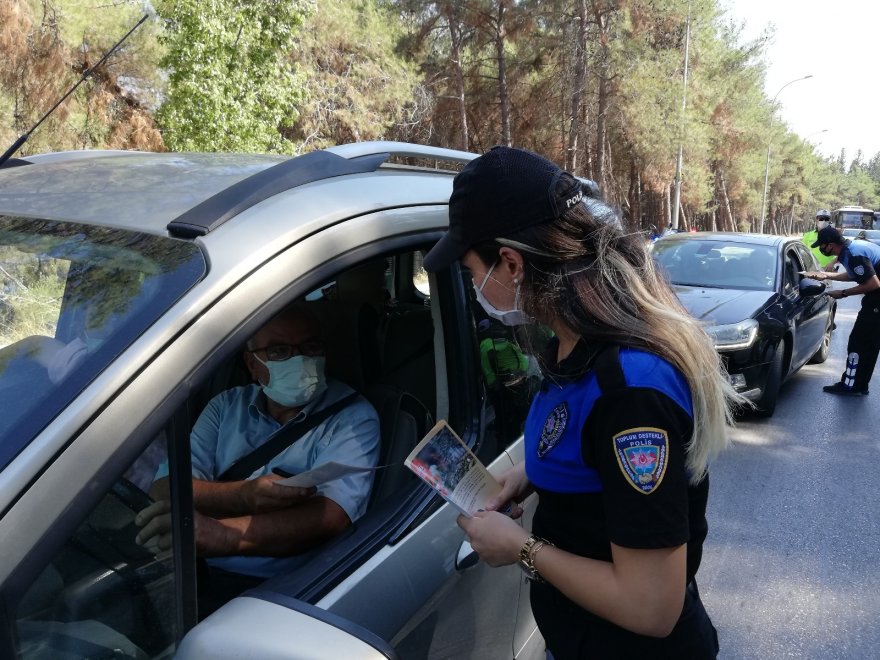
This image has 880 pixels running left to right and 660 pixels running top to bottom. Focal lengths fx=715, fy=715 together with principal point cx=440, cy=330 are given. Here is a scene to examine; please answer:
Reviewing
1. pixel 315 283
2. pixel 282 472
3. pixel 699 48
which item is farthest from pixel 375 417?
pixel 699 48

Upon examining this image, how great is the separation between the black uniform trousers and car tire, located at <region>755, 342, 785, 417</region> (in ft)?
3.96

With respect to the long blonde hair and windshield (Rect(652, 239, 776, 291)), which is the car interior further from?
windshield (Rect(652, 239, 776, 291))

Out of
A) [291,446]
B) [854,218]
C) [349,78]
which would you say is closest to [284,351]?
[291,446]

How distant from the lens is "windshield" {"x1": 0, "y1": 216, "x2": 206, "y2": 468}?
1.08m

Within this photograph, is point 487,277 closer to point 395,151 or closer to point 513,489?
point 513,489

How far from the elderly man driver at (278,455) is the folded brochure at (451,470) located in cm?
41

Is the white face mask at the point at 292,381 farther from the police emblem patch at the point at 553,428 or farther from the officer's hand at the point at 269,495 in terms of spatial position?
the police emblem patch at the point at 553,428

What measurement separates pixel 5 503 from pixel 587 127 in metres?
29.0

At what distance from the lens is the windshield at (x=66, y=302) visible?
3.54 feet

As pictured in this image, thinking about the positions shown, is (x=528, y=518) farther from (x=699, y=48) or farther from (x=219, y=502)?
(x=699, y=48)

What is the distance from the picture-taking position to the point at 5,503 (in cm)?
93

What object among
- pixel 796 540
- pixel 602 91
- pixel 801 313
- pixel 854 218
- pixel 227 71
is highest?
pixel 602 91

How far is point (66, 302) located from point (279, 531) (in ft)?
2.61

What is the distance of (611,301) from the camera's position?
1.32 meters
